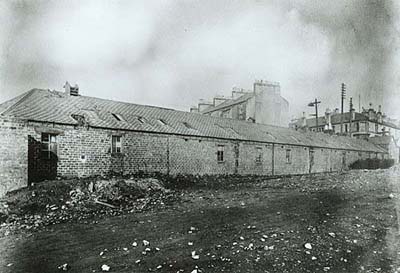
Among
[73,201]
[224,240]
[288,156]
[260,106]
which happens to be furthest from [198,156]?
[260,106]

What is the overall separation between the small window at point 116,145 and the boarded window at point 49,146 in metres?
3.25

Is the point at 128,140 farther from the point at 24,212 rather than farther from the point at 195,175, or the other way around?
the point at 24,212

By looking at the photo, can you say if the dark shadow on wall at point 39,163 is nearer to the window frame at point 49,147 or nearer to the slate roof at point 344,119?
the window frame at point 49,147

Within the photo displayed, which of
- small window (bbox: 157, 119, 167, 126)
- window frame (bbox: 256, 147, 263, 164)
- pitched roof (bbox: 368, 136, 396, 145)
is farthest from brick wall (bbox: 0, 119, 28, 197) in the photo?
pitched roof (bbox: 368, 136, 396, 145)

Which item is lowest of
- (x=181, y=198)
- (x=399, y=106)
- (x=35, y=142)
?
(x=181, y=198)

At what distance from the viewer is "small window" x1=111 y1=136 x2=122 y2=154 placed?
18.3 metres

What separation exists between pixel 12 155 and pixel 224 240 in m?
10.6

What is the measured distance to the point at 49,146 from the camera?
15.8m

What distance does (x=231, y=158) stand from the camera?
24.5 metres

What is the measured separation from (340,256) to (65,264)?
5.54m

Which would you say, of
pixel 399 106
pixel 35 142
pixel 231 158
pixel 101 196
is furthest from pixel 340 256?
pixel 231 158

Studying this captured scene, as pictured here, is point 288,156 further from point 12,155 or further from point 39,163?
point 12,155

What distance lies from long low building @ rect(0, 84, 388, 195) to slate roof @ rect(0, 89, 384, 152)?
0.16 ft

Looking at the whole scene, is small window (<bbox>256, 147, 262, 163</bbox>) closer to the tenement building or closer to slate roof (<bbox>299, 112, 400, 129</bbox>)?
the tenement building
